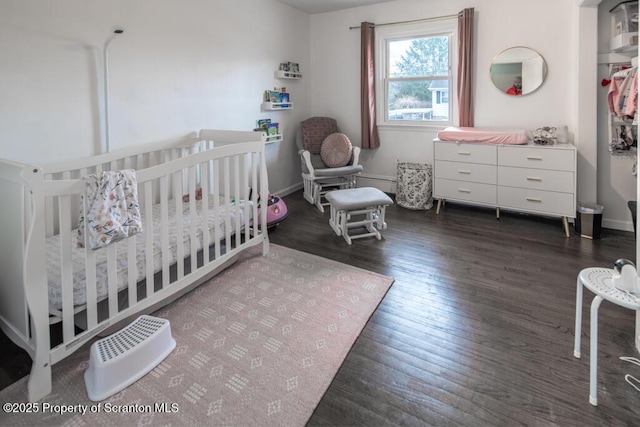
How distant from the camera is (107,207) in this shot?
1673 millimetres

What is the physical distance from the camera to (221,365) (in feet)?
5.92

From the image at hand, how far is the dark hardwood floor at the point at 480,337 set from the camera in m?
1.52

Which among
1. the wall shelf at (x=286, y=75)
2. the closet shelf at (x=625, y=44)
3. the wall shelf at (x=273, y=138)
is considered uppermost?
the wall shelf at (x=286, y=75)

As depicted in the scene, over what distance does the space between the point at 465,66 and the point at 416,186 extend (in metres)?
1.40

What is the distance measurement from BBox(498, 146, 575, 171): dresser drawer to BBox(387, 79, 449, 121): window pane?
1057 mm

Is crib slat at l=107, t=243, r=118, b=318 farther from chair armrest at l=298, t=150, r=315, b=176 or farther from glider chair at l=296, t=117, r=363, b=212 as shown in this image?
chair armrest at l=298, t=150, r=315, b=176

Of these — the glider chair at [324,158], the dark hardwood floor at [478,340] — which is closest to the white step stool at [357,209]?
the dark hardwood floor at [478,340]

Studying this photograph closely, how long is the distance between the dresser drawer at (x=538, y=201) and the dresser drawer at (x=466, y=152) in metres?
0.33

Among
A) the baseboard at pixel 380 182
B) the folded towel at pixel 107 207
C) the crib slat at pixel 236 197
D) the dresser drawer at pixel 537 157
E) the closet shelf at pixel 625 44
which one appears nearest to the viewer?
the folded towel at pixel 107 207

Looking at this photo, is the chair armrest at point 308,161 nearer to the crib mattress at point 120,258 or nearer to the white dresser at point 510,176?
the white dresser at point 510,176

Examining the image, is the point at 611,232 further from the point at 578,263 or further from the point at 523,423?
the point at 523,423

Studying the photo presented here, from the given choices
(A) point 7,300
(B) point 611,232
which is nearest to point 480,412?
(A) point 7,300

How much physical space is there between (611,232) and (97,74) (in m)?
4.50

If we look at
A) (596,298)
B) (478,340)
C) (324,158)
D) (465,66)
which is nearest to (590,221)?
(465,66)
